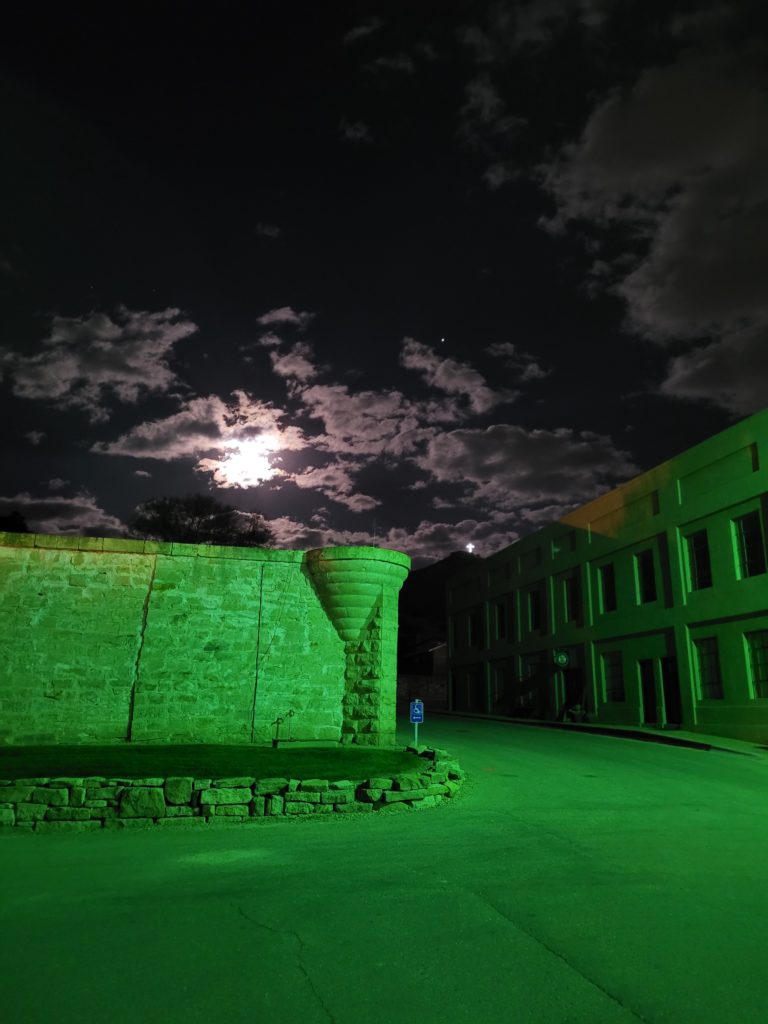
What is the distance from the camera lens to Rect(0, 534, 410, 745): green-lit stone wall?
15.0 meters

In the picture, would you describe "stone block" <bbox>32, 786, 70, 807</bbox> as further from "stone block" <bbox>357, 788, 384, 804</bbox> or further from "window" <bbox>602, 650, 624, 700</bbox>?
"window" <bbox>602, 650, 624, 700</bbox>

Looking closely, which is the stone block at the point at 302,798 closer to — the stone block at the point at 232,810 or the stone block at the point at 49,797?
the stone block at the point at 232,810

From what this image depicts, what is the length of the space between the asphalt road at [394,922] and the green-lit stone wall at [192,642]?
707 cm

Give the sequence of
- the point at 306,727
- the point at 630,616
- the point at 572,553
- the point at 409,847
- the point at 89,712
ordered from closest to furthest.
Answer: the point at 409,847 → the point at 89,712 → the point at 306,727 → the point at 630,616 → the point at 572,553

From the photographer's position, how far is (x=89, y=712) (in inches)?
592

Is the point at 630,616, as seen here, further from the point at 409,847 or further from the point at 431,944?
the point at 431,944

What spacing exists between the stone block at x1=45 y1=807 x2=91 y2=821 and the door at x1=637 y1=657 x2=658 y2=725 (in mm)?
23194

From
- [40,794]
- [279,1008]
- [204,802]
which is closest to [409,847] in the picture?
[204,802]

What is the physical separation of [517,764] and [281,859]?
920cm

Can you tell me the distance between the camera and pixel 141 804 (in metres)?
8.90

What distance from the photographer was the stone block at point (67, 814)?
28.5 feet

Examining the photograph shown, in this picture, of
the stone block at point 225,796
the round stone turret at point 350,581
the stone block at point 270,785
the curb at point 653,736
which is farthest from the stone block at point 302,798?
the curb at point 653,736

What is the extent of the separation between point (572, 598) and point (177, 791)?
92.4 feet

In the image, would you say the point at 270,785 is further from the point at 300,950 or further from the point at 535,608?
the point at 535,608
